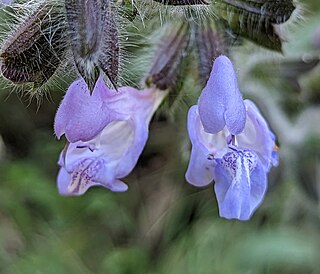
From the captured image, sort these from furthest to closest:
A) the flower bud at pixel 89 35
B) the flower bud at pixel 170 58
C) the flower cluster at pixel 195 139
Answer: the flower bud at pixel 170 58, the flower cluster at pixel 195 139, the flower bud at pixel 89 35

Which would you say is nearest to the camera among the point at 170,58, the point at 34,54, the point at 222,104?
the point at 34,54

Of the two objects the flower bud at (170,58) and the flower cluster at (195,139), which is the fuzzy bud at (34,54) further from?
the flower bud at (170,58)

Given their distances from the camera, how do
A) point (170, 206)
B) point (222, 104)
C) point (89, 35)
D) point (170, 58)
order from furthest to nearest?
1. point (170, 206)
2. point (170, 58)
3. point (222, 104)
4. point (89, 35)

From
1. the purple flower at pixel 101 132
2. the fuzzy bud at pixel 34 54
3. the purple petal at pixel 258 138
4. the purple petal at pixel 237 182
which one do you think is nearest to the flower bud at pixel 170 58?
the purple flower at pixel 101 132

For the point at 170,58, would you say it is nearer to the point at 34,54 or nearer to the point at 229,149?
the point at 229,149

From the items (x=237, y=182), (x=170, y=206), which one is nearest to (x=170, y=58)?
(x=237, y=182)

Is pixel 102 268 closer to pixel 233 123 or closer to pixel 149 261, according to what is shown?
pixel 149 261

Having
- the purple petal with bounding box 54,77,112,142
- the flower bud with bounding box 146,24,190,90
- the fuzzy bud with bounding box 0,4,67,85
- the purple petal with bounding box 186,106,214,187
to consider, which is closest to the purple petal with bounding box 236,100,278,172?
the purple petal with bounding box 186,106,214,187
